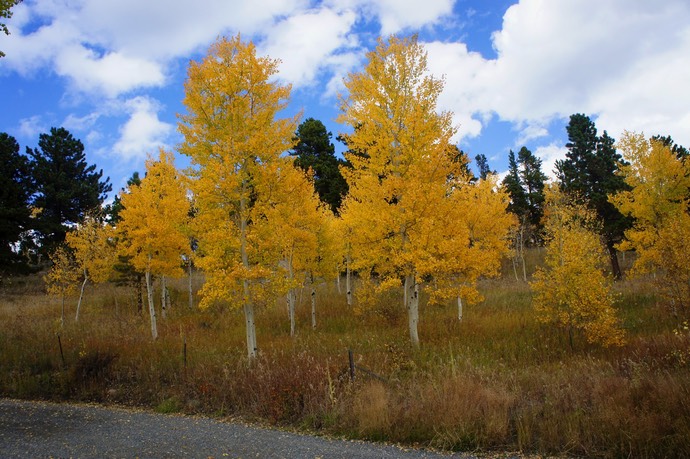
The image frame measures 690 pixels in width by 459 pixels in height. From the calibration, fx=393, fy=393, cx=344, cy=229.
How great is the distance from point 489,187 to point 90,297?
94.4 feet

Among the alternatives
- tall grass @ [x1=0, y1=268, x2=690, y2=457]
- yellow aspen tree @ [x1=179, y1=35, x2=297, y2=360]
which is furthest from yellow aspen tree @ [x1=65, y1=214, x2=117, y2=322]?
yellow aspen tree @ [x1=179, y1=35, x2=297, y2=360]

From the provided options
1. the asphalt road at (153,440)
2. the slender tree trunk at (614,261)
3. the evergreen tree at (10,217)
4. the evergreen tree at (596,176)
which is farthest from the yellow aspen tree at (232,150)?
the slender tree trunk at (614,261)

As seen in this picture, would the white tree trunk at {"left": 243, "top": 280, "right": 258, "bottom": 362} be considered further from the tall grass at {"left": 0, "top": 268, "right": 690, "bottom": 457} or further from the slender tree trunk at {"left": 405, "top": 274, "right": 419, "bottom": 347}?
the slender tree trunk at {"left": 405, "top": 274, "right": 419, "bottom": 347}

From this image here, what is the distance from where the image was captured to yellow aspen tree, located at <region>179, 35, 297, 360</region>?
37.6 ft

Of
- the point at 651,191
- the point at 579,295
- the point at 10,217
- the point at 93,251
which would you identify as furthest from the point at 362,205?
the point at 10,217

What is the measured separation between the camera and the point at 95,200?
3409cm

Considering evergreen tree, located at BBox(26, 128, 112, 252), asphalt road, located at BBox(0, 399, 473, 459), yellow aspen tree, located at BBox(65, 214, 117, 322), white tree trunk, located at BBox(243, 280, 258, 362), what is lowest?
asphalt road, located at BBox(0, 399, 473, 459)

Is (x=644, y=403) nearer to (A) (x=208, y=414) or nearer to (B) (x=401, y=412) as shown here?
(B) (x=401, y=412)

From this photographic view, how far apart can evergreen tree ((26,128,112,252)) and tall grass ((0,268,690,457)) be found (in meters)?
13.9

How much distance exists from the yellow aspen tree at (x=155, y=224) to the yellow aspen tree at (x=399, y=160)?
7828mm

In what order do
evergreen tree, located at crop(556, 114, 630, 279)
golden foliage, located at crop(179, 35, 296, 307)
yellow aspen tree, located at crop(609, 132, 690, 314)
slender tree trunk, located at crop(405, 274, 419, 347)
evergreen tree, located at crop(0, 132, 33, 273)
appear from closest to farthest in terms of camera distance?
golden foliage, located at crop(179, 35, 296, 307) → slender tree trunk, located at crop(405, 274, 419, 347) → yellow aspen tree, located at crop(609, 132, 690, 314) → evergreen tree, located at crop(0, 132, 33, 273) → evergreen tree, located at crop(556, 114, 630, 279)

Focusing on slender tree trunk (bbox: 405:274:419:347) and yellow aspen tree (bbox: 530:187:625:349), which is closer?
yellow aspen tree (bbox: 530:187:625:349)

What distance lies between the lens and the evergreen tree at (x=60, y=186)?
105 feet

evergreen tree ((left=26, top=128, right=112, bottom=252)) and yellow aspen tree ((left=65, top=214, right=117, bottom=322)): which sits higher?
evergreen tree ((left=26, top=128, right=112, bottom=252))
